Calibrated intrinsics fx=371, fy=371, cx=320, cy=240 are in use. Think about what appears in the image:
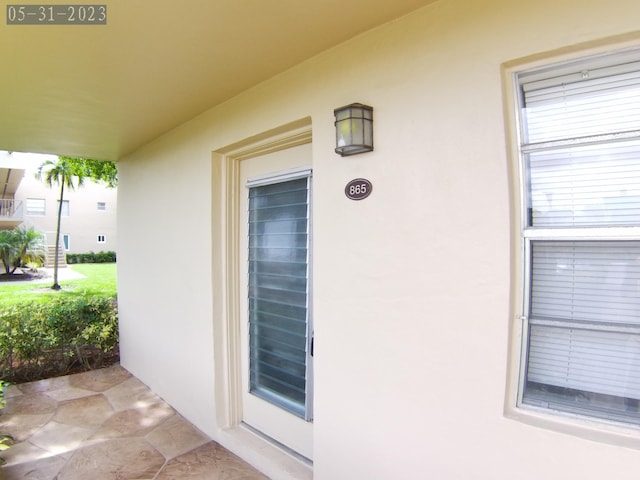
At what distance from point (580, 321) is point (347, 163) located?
1.30 metres

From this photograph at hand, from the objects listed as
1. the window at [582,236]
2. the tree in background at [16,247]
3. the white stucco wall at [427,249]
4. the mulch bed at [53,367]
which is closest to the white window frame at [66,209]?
the tree in background at [16,247]

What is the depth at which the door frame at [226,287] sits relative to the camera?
3.20m

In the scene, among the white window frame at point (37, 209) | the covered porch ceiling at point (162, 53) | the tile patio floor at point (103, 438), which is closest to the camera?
the covered porch ceiling at point (162, 53)

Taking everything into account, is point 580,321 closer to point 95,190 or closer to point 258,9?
point 258,9

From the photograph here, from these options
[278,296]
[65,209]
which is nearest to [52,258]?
[65,209]

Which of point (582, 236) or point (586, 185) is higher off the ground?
point (586, 185)

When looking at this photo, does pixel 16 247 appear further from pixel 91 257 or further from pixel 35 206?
pixel 91 257

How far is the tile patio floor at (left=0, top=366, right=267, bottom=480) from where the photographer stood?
9.25 ft

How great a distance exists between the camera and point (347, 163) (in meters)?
2.07

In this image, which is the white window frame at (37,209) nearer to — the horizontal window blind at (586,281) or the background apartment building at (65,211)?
the background apartment building at (65,211)

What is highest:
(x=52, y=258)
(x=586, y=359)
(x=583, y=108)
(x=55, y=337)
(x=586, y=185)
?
(x=583, y=108)

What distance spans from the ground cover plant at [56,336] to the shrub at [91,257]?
22.0 m

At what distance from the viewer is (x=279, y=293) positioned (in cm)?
291

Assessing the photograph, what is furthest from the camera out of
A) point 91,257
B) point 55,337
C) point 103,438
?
point 91,257
